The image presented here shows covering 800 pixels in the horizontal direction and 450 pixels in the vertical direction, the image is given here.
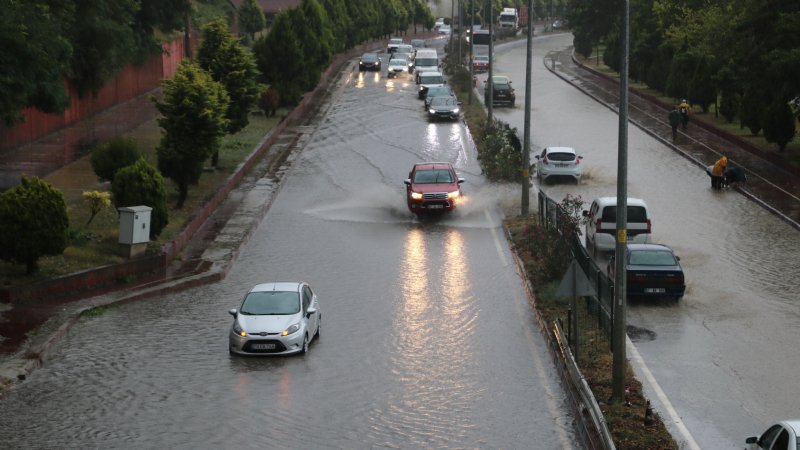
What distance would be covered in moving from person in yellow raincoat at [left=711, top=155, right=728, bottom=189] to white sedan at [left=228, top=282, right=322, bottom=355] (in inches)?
845

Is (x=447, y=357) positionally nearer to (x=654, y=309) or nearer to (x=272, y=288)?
(x=272, y=288)

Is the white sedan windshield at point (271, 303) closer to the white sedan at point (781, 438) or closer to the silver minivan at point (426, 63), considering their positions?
the white sedan at point (781, 438)

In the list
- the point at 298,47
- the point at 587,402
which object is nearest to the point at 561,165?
the point at 587,402

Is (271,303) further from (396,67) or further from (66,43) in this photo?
(396,67)

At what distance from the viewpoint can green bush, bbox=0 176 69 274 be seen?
85.4 feet

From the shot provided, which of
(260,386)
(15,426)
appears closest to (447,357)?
(260,386)

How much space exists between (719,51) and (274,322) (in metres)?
41.0

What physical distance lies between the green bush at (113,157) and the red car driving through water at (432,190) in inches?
330

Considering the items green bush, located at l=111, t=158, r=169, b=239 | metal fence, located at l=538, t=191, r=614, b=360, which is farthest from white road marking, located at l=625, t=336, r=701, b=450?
green bush, located at l=111, t=158, r=169, b=239

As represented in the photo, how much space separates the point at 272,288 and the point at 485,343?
4217 mm

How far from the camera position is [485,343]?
76.1 ft

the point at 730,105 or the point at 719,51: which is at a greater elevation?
the point at 719,51

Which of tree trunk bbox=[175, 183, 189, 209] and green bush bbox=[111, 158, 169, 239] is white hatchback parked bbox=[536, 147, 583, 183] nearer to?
tree trunk bbox=[175, 183, 189, 209]

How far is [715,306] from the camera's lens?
2559 centimetres
